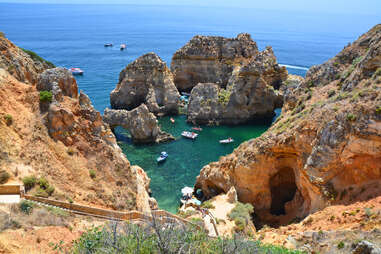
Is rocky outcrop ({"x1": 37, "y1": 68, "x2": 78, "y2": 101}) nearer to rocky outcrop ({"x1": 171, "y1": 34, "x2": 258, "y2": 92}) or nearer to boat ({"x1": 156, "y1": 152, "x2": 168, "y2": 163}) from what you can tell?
boat ({"x1": 156, "y1": 152, "x2": 168, "y2": 163})

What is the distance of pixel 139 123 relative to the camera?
51.3 metres

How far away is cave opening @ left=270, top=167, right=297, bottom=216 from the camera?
31812mm

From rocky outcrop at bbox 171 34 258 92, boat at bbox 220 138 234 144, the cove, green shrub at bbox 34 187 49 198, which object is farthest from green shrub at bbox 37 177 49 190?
rocky outcrop at bbox 171 34 258 92

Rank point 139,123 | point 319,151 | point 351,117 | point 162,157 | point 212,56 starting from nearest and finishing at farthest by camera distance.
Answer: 1. point 351,117
2. point 319,151
3. point 162,157
4. point 139,123
5. point 212,56

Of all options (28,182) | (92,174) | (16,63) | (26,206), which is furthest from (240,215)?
(16,63)

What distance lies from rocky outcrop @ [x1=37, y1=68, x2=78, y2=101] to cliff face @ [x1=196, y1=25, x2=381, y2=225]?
685 inches

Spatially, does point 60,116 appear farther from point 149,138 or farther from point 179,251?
point 149,138

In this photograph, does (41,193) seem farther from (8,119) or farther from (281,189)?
(281,189)

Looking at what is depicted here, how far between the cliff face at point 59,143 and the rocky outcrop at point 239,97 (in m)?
40.1

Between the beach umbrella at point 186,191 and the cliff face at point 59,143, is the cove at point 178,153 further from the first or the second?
the cliff face at point 59,143

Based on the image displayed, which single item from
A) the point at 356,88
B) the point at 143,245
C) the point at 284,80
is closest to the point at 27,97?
the point at 143,245

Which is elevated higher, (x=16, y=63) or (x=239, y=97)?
(x=16, y=63)

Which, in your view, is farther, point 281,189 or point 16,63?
point 281,189

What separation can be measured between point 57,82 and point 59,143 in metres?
4.64
